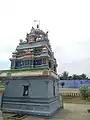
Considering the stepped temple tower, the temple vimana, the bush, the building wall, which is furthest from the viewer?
the bush

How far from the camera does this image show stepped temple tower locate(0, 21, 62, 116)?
15055 mm

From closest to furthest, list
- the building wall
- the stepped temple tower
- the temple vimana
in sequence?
the building wall, the stepped temple tower, the temple vimana

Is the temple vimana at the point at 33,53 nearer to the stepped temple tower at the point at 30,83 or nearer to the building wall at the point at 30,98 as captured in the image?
the stepped temple tower at the point at 30,83

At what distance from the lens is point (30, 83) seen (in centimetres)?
1573

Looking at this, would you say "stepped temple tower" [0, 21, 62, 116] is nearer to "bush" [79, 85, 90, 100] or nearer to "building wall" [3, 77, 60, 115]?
"building wall" [3, 77, 60, 115]

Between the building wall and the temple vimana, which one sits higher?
the temple vimana

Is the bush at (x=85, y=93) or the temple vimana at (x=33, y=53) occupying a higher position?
the temple vimana at (x=33, y=53)

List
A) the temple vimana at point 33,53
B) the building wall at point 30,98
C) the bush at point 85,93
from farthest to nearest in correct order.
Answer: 1. the bush at point 85,93
2. the temple vimana at point 33,53
3. the building wall at point 30,98

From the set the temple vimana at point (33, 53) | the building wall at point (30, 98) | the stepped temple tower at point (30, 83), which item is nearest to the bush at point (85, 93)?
the temple vimana at point (33, 53)

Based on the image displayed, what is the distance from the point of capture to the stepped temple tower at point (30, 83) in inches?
593

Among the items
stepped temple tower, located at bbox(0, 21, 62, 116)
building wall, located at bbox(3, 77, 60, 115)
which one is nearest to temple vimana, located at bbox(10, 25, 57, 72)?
stepped temple tower, located at bbox(0, 21, 62, 116)

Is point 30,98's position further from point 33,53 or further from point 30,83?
point 33,53

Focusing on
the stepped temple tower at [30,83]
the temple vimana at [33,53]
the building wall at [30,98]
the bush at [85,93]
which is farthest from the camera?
the bush at [85,93]

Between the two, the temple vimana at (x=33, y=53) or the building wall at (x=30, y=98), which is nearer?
the building wall at (x=30, y=98)
